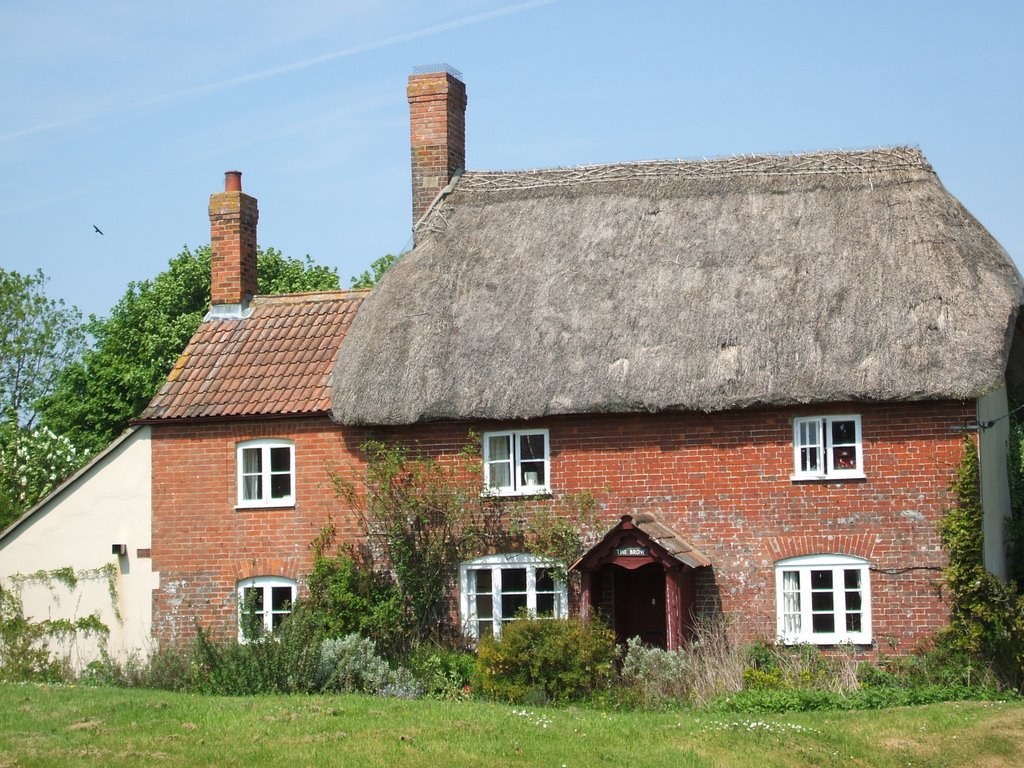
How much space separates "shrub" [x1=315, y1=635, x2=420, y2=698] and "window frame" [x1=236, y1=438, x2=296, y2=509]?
3359mm

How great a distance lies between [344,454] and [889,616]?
8635 millimetres

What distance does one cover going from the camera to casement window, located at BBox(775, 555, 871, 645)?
1967 cm

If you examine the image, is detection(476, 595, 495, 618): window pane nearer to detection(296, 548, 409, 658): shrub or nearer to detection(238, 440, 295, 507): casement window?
detection(296, 548, 409, 658): shrub

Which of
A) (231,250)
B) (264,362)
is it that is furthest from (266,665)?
(231,250)

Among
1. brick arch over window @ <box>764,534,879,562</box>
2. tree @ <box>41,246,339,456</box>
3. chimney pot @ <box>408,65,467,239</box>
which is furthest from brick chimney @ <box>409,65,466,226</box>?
tree @ <box>41,246,339,456</box>

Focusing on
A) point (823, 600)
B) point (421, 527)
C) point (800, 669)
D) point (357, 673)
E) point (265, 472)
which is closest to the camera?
point (800, 669)

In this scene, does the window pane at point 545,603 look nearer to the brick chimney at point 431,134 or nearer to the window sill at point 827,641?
the window sill at point 827,641

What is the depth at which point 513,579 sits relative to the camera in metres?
21.4

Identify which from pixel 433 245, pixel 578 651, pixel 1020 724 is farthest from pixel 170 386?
pixel 1020 724

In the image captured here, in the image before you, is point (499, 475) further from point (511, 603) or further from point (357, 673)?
point (357, 673)

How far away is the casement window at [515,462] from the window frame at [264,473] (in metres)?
3.26

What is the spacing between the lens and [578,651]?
59.9 ft

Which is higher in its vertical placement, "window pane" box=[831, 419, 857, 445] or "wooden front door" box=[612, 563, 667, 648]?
"window pane" box=[831, 419, 857, 445]

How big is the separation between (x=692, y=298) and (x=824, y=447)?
3070mm
